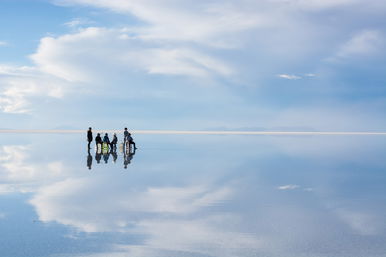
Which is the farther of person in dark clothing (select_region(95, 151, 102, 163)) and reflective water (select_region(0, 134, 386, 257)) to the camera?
person in dark clothing (select_region(95, 151, 102, 163))

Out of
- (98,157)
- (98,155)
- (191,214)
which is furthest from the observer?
(98,155)

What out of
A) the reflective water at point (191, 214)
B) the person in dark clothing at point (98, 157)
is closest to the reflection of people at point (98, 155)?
the person in dark clothing at point (98, 157)

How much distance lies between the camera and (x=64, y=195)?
44.5 ft

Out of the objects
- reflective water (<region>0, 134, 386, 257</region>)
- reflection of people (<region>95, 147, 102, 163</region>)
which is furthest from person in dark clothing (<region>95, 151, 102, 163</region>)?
reflective water (<region>0, 134, 386, 257</region>)

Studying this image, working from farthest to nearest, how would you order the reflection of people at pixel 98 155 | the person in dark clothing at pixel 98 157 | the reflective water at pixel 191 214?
the reflection of people at pixel 98 155 → the person in dark clothing at pixel 98 157 → the reflective water at pixel 191 214

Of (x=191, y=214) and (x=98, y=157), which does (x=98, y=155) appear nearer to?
(x=98, y=157)

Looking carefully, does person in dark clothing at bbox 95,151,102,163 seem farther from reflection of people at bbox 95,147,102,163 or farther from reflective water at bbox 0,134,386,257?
reflective water at bbox 0,134,386,257

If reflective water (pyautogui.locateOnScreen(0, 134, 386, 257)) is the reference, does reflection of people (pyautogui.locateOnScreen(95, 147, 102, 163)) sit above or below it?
above

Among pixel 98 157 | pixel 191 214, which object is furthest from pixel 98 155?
pixel 191 214

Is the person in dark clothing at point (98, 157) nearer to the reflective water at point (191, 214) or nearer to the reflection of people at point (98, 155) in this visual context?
the reflection of people at point (98, 155)

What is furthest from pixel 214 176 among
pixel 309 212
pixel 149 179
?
pixel 309 212

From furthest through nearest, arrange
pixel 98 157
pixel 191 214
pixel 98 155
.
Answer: pixel 98 155, pixel 98 157, pixel 191 214

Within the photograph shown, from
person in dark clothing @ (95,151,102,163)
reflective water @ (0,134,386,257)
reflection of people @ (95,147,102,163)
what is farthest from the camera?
reflection of people @ (95,147,102,163)

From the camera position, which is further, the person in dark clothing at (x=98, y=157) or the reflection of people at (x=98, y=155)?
the reflection of people at (x=98, y=155)
